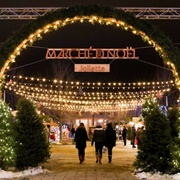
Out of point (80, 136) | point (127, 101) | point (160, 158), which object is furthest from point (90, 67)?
point (127, 101)

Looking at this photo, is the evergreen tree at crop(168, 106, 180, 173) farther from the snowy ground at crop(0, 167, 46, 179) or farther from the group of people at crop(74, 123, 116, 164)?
the snowy ground at crop(0, 167, 46, 179)

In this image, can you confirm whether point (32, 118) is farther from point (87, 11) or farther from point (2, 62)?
point (87, 11)

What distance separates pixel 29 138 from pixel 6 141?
886 mm

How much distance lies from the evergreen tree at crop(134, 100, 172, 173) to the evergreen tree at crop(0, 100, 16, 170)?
3.89 m

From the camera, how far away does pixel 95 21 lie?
12469mm

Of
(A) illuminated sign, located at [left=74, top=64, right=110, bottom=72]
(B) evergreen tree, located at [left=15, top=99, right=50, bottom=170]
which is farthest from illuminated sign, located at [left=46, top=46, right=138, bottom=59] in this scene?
(B) evergreen tree, located at [left=15, top=99, right=50, bottom=170]

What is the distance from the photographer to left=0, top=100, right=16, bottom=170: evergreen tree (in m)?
12.2

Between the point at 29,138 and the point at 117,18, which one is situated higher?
the point at 117,18

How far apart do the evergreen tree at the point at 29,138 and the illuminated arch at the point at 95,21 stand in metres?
1.48

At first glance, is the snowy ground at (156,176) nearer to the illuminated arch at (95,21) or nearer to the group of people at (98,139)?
the illuminated arch at (95,21)

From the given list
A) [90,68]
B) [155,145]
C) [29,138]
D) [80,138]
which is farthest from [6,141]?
[90,68]

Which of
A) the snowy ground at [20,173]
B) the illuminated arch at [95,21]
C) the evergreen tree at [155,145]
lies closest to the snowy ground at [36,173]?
the snowy ground at [20,173]

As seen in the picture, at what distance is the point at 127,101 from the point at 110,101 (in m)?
2.10

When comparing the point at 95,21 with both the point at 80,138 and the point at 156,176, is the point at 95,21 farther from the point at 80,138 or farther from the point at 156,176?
the point at 80,138
